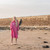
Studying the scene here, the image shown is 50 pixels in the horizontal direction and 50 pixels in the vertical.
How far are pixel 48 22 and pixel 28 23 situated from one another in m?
6.58

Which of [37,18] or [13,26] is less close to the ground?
[13,26]

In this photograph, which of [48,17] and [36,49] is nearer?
[36,49]

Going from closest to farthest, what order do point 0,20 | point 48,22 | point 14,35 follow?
point 14,35 < point 48,22 < point 0,20

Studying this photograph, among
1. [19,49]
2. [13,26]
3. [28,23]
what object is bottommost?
[28,23]

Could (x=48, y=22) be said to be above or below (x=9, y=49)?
below

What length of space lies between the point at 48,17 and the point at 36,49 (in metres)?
40.4

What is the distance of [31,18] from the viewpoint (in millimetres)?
51438

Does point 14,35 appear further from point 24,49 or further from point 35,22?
point 35,22

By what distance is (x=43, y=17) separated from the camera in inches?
1897

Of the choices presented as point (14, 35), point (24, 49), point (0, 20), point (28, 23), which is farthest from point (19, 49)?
point (0, 20)

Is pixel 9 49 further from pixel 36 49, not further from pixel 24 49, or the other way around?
pixel 36 49

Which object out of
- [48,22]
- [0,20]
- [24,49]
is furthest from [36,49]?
[0,20]

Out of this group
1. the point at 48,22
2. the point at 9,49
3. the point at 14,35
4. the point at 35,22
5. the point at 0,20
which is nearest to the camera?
the point at 9,49

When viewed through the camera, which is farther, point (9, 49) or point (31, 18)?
point (31, 18)
